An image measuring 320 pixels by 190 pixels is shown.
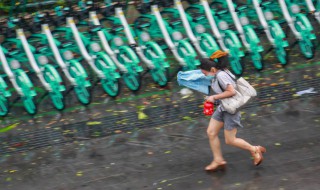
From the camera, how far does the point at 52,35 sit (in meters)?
12.2

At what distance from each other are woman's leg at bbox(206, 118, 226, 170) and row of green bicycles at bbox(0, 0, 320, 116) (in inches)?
125

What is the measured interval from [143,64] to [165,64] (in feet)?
4.25

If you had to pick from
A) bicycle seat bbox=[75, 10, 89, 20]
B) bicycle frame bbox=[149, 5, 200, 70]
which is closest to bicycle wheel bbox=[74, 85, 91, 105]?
bicycle seat bbox=[75, 10, 89, 20]

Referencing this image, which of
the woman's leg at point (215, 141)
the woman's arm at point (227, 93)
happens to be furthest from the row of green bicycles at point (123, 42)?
the woman's arm at point (227, 93)

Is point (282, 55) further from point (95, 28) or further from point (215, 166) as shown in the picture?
point (215, 166)

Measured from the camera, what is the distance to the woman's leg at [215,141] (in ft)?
28.6

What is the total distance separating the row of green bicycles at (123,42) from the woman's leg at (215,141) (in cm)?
317

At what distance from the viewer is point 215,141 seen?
8.73 metres

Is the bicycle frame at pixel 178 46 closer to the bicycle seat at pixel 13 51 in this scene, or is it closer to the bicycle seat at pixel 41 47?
the bicycle seat at pixel 41 47

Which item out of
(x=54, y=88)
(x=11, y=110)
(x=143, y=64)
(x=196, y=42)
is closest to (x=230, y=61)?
(x=196, y=42)

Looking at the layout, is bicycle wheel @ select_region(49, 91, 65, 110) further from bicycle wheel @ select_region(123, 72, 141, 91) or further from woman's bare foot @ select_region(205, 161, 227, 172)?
woman's bare foot @ select_region(205, 161, 227, 172)

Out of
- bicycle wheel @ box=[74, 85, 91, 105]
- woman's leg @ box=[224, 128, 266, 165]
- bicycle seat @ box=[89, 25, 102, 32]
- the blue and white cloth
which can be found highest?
bicycle seat @ box=[89, 25, 102, 32]

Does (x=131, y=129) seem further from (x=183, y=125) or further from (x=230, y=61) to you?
(x=230, y=61)

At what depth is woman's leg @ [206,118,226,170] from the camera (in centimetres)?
870
